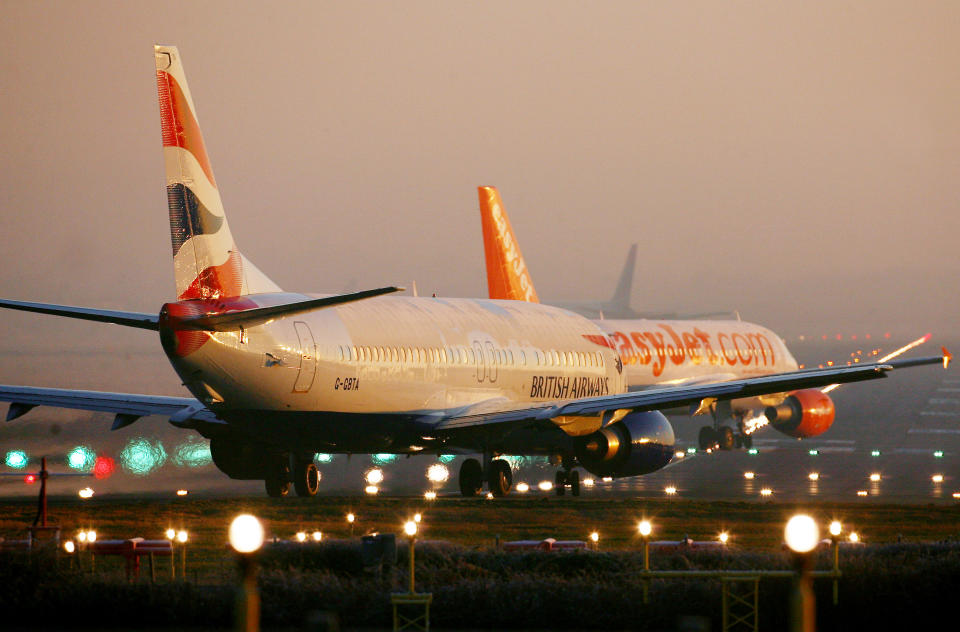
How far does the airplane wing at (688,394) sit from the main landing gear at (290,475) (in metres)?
2.92

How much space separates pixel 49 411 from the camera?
41688mm

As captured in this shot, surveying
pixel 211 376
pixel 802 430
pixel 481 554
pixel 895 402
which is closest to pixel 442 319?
pixel 211 376

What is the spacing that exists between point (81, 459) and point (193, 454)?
9.97 ft

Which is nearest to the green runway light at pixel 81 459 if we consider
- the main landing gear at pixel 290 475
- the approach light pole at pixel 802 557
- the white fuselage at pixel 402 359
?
the main landing gear at pixel 290 475

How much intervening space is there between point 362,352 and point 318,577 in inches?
550

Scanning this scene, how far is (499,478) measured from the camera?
110ft

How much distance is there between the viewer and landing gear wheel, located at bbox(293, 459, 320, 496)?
32.3 m

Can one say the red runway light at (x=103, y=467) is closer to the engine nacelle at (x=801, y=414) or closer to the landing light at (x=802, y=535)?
the engine nacelle at (x=801, y=414)

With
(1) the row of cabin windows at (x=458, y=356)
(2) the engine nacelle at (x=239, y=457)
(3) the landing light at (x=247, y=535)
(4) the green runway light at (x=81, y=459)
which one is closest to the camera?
(3) the landing light at (x=247, y=535)

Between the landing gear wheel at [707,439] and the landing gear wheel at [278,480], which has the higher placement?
the landing gear wheel at [707,439]

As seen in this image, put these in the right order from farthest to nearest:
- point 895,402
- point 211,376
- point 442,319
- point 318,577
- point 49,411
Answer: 1. point 895,402
2. point 49,411
3. point 442,319
4. point 211,376
5. point 318,577

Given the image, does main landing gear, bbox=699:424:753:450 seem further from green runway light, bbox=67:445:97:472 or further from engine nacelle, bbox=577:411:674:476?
green runway light, bbox=67:445:97:472

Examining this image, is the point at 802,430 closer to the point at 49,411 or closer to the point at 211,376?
the point at 49,411

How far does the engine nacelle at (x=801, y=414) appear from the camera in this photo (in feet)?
182
